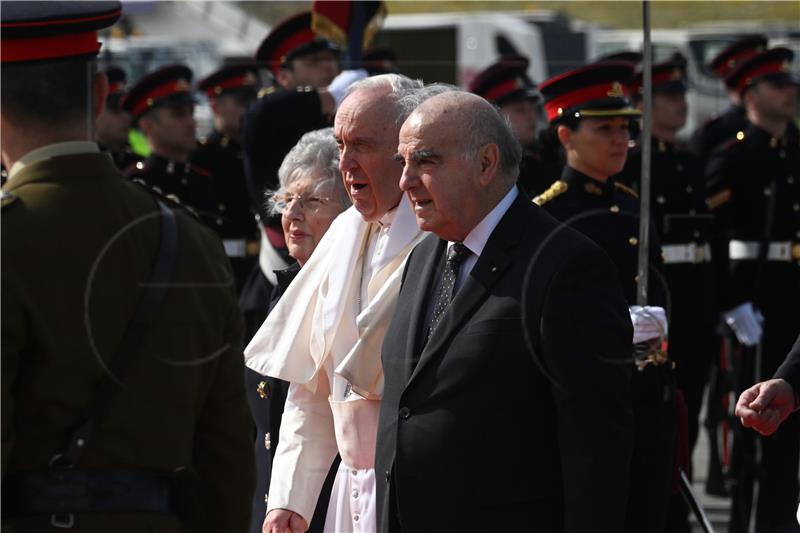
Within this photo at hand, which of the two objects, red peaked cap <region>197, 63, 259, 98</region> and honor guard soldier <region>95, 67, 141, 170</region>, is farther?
red peaked cap <region>197, 63, 259, 98</region>

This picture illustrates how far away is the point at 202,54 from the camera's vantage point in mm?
19969

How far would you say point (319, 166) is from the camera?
5016mm

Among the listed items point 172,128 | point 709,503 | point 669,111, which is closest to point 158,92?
point 172,128

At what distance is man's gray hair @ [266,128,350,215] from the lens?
5.02m

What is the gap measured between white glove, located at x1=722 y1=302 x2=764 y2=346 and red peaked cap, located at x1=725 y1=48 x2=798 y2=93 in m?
1.74

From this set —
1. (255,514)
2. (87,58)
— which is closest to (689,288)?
(255,514)

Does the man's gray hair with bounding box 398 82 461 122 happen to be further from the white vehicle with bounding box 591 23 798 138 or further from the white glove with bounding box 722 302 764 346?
the white vehicle with bounding box 591 23 798 138

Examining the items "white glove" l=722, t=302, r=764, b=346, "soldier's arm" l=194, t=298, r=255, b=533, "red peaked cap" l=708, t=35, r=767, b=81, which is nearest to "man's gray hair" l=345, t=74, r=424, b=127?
"soldier's arm" l=194, t=298, r=255, b=533

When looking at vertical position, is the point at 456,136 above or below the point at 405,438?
above

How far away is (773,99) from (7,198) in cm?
667

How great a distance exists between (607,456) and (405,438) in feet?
1.68

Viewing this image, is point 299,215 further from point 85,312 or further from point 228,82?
point 228,82

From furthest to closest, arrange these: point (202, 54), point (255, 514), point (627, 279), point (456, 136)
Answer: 1. point (202, 54)
2. point (627, 279)
3. point (255, 514)
4. point (456, 136)

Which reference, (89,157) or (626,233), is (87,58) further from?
(626,233)
